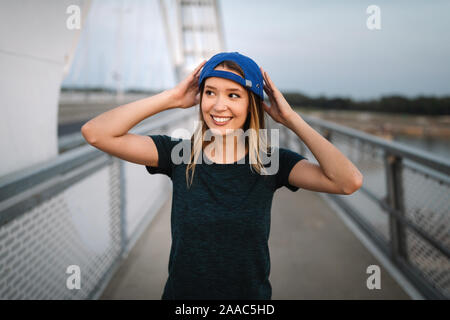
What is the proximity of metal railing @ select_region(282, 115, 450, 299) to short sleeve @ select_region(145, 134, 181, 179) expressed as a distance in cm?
170

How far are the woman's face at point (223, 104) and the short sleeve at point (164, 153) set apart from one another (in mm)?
215

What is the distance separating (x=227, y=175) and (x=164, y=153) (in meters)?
0.29

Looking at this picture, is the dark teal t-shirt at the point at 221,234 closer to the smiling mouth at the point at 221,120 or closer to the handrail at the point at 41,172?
the smiling mouth at the point at 221,120

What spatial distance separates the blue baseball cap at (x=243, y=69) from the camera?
3.95ft

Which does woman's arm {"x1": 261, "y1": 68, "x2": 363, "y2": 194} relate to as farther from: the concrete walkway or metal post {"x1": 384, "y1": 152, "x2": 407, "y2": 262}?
metal post {"x1": 384, "y1": 152, "x2": 407, "y2": 262}

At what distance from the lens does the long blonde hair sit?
1.29 metres

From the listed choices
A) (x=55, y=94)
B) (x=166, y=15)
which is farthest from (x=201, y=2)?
(x=55, y=94)

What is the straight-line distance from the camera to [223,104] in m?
1.23

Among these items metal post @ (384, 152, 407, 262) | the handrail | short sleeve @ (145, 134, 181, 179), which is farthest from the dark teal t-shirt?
metal post @ (384, 152, 407, 262)

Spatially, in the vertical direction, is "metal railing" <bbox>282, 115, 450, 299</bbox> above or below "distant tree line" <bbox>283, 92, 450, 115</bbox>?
below

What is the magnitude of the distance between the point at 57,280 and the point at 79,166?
2.20 ft

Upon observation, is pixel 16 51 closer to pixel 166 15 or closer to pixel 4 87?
pixel 4 87

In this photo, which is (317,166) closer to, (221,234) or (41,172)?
(221,234)

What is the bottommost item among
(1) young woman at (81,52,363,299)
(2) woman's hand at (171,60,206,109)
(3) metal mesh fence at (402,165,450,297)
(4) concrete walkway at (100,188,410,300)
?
(4) concrete walkway at (100,188,410,300)
